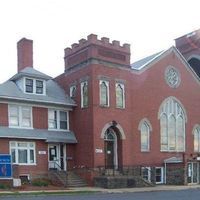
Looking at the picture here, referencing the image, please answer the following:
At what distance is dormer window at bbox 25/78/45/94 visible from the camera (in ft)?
121

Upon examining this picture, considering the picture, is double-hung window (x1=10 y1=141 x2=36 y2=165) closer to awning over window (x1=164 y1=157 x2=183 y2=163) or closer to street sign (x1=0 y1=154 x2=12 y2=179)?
street sign (x1=0 y1=154 x2=12 y2=179)

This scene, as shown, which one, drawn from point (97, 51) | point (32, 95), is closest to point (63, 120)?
point (32, 95)

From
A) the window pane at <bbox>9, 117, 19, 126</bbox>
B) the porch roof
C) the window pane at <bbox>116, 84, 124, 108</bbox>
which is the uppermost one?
the window pane at <bbox>116, 84, 124, 108</bbox>

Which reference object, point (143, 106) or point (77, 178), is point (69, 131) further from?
point (143, 106)

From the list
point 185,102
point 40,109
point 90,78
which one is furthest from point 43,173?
point 185,102

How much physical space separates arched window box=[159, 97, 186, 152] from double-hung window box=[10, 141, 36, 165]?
42.3 feet

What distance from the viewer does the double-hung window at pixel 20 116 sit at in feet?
115

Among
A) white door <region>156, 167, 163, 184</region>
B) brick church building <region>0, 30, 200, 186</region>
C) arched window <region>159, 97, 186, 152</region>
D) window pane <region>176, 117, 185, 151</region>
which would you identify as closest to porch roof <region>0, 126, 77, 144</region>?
brick church building <region>0, 30, 200, 186</region>

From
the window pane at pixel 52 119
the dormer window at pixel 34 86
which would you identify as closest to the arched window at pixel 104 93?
the window pane at pixel 52 119

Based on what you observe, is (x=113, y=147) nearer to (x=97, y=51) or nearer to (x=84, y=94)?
(x=84, y=94)

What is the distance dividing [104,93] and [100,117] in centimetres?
212

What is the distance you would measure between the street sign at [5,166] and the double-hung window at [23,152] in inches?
148

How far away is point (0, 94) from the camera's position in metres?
33.9

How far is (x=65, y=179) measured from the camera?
112ft
